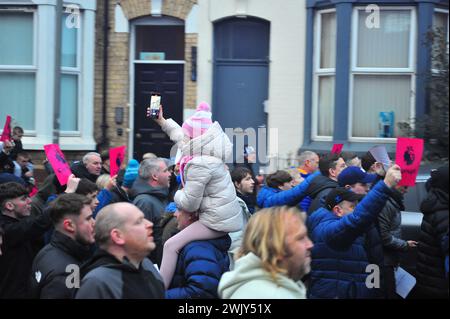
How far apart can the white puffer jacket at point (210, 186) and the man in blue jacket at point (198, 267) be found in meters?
0.12

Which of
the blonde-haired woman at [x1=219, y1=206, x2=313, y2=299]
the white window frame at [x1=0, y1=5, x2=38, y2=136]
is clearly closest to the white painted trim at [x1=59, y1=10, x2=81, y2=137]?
the white window frame at [x1=0, y1=5, x2=38, y2=136]

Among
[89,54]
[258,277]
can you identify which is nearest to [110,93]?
[89,54]

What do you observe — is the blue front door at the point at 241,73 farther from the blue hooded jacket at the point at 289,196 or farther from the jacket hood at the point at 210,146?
the jacket hood at the point at 210,146

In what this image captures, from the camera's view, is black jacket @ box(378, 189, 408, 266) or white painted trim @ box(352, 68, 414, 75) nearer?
black jacket @ box(378, 189, 408, 266)

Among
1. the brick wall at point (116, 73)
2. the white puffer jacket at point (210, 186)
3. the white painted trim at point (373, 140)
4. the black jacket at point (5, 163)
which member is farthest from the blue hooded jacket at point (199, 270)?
the brick wall at point (116, 73)

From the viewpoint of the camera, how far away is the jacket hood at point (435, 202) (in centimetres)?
584

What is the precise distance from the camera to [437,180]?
5.82 meters

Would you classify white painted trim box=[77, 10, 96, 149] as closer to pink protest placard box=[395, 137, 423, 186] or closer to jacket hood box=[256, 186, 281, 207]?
jacket hood box=[256, 186, 281, 207]

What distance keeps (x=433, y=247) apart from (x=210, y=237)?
1699 millimetres

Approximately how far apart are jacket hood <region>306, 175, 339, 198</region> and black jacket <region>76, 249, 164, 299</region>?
9.39 ft

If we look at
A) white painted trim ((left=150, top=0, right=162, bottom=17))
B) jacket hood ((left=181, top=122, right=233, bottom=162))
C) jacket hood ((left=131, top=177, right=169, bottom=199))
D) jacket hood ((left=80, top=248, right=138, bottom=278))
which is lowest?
jacket hood ((left=80, top=248, right=138, bottom=278))

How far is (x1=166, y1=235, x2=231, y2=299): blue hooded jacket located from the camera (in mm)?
5375

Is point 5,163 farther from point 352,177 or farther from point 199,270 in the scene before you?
point 199,270
